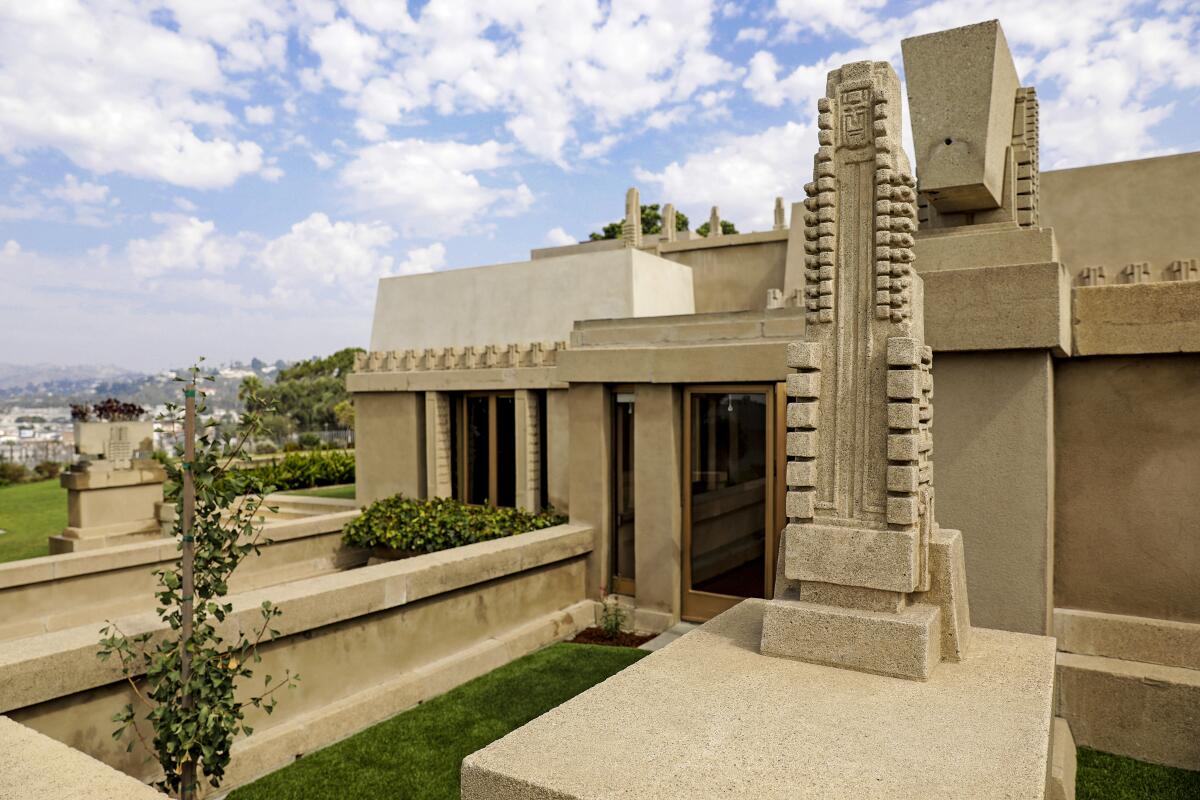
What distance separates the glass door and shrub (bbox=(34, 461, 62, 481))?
29.6 m

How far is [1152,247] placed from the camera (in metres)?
11.0

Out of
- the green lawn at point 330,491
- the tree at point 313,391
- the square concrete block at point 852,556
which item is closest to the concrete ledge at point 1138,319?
the square concrete block at point 852,556

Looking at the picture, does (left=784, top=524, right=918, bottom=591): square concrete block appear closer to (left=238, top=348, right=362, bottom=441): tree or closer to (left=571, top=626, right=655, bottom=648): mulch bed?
(left=571, top=626, right=655, bottom=648): mulch bed

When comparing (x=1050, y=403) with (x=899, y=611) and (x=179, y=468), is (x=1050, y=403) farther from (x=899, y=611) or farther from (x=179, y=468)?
(x=179, y=468)

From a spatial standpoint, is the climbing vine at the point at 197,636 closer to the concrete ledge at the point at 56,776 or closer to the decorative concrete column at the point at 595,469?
the concrete ledge at the point at 56,776

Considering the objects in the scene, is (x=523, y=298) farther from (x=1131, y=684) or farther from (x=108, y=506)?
(x=1131, y=684)

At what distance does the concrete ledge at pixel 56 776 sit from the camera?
346 cm

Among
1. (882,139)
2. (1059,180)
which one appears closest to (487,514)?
(882,139)

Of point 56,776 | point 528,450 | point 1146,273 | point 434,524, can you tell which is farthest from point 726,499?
point 56,776

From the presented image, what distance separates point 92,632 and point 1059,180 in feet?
43.5

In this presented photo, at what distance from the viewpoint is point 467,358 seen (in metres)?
12.7

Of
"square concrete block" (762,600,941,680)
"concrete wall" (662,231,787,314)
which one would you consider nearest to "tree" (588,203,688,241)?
"concrete wall" (662,231,787,314)

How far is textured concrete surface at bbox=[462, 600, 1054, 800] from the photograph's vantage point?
353cm

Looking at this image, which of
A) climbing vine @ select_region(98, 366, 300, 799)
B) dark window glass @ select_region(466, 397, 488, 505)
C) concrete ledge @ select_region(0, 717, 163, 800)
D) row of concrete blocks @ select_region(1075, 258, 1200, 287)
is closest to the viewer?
concrete ledge @ select_region(0, 717, 163, 800)
